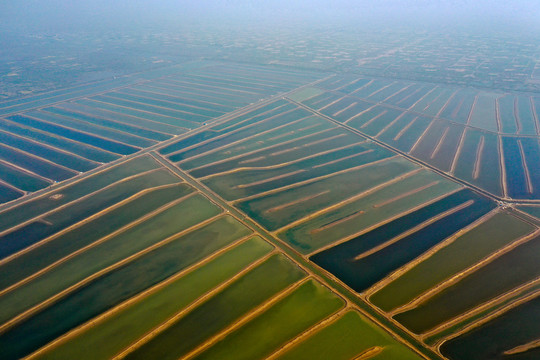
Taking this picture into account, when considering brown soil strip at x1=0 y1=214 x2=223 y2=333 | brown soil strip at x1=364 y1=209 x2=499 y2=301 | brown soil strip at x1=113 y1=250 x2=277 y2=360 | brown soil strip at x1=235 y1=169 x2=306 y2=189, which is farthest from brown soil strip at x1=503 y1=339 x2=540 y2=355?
brown soil strip at x1=235 y1=169 x2=306 y2=189

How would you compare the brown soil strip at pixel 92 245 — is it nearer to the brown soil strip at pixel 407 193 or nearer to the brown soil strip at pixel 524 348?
the brown soil strip at pixel 407 193

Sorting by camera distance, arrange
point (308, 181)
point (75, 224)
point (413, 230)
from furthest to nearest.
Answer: point (308, 181) < point (75, 224) < point (413, 230)

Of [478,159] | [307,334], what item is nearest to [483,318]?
[307,334]

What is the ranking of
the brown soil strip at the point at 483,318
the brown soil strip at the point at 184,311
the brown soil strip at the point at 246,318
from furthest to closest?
1. the brown soil strip at the point at 483,318
2. the brown soil strip at the point at 184,311
3. the brown soil strip at the point at 246,318

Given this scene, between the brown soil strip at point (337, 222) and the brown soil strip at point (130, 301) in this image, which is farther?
the brown soil strip at point (337, 222)

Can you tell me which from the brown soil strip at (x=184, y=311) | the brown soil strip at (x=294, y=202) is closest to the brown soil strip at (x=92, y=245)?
the brown soil strip at (x=294, y=202)

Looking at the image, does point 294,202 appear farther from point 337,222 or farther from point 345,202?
point 345,202

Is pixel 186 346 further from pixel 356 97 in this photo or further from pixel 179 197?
pixel 356 97
